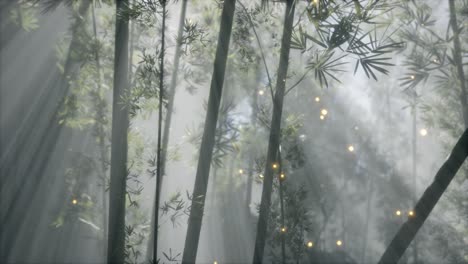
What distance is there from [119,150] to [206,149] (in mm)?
633

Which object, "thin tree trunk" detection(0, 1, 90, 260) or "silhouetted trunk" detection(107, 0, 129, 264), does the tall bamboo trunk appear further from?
"thin tree trunk" detection(0, 1, 90, 260)

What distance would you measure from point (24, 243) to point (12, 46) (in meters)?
3.97

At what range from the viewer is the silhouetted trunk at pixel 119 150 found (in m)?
2.37

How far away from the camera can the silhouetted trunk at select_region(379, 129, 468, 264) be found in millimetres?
2295

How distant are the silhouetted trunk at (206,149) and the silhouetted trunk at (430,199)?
1.23 m

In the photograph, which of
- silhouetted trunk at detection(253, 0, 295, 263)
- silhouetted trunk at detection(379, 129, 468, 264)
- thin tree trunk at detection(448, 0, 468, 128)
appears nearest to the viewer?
silhouetted trunk at detection(379, 129, 468, 264)

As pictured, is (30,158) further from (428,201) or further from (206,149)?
(428,201)

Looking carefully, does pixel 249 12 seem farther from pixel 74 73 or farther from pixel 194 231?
pixel 74 73

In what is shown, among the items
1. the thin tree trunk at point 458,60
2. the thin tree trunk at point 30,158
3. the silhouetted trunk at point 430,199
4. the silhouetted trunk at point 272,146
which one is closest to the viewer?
the silhouetted trunk at point 430,199

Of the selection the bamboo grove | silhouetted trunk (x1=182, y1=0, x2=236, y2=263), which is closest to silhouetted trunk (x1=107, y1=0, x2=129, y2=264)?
the bamboo grove

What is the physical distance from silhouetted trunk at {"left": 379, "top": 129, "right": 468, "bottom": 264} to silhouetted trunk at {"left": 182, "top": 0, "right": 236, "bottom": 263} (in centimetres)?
123

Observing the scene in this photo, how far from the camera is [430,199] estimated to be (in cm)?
229

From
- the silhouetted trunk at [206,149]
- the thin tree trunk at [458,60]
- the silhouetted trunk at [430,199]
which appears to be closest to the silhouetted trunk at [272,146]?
the silhouetted trunk at [206,149]

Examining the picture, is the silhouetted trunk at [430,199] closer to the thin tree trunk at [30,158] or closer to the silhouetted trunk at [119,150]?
the silhouetted trunk at [119,150]
